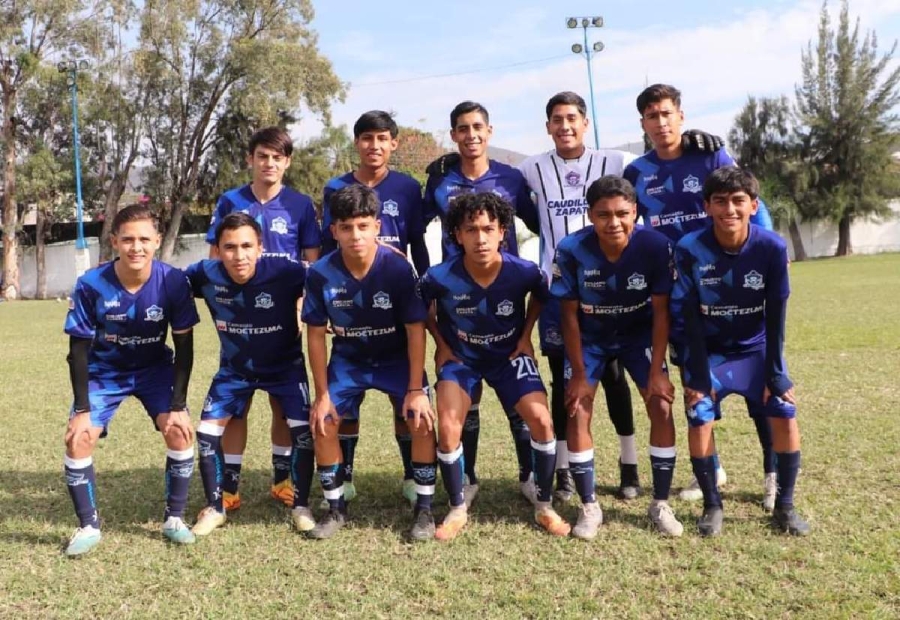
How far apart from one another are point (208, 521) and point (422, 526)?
1156mm

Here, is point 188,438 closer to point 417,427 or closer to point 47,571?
point 47,571

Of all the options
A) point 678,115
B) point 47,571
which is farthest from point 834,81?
point 47,571

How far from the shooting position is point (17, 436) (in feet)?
20.6

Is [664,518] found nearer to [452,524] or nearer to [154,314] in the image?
[452,524]

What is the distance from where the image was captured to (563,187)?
4.48 m

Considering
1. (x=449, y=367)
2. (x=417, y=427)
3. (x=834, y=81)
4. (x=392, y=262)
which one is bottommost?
(x=417, y=427)

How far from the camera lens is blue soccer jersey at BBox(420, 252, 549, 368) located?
158 inches

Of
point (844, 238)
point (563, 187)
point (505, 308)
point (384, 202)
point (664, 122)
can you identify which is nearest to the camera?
point (505, 308)

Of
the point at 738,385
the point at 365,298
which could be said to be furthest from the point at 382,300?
the point at 738,385

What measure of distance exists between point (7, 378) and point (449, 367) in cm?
752

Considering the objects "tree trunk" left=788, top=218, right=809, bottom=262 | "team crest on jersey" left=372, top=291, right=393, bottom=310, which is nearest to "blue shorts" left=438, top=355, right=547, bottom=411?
"team crest on jersey" left=372, top=291, right=393, bottom=310

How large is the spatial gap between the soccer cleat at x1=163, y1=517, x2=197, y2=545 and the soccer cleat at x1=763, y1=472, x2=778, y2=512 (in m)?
2.99

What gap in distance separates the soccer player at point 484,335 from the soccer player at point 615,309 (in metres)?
0.17

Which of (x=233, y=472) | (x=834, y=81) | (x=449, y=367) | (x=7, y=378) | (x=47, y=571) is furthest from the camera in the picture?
(x=834, y=81)
